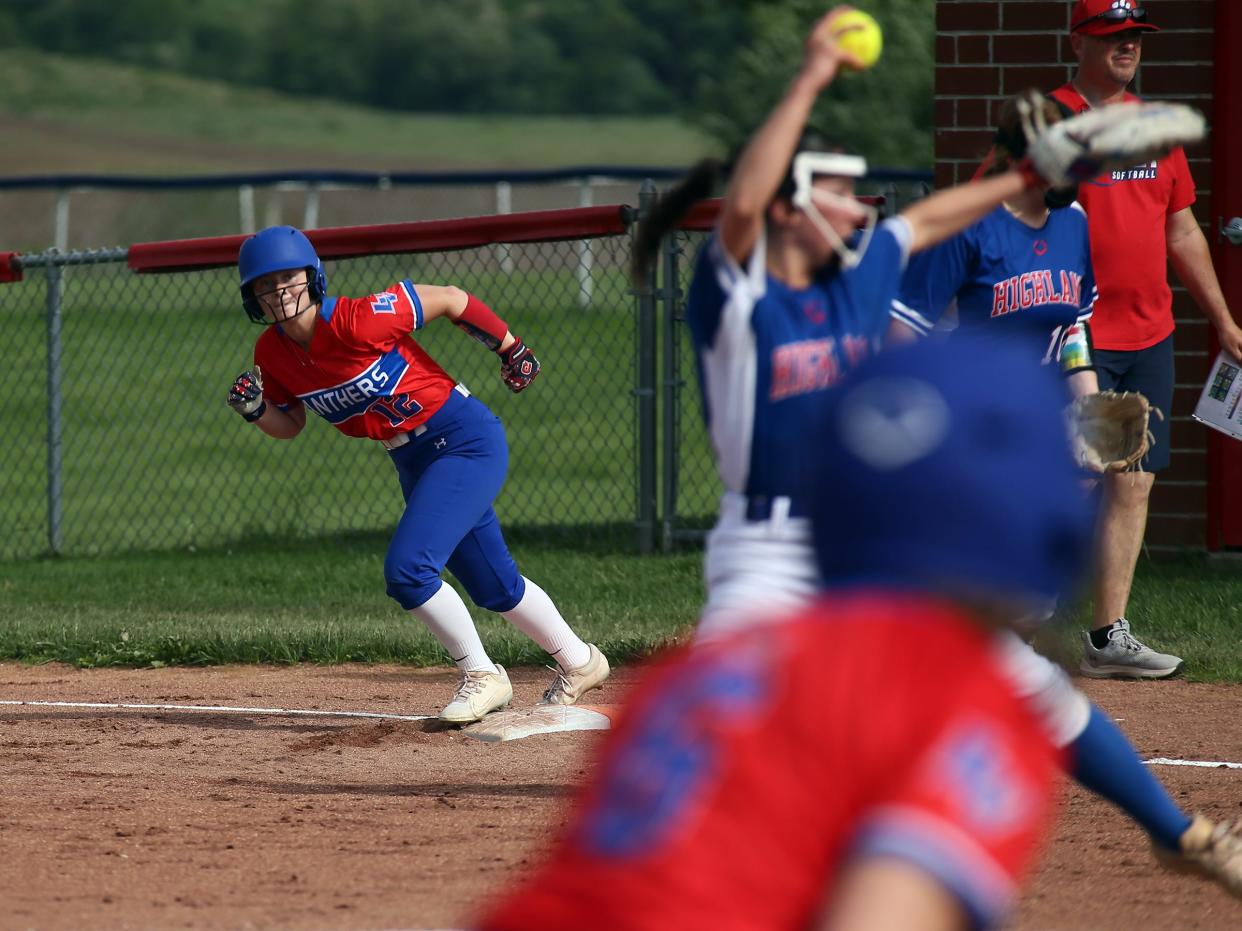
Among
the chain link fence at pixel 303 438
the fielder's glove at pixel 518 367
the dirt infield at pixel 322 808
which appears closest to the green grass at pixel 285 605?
the dirt infield at pixel 322 808

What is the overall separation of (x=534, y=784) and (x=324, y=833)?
0.82 m

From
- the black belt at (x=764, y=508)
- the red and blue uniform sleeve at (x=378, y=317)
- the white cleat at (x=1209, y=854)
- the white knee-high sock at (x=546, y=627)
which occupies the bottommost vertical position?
the white knee-high sock at (x=546, y=627)

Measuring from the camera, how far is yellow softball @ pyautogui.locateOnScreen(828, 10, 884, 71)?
3777 mm

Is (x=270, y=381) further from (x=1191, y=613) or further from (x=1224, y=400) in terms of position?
(x=1191, y=613)

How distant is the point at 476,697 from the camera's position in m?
6.65

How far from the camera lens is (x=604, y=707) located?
6.98 m

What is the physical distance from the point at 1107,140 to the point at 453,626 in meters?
3.38

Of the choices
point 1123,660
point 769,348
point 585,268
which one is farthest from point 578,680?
point 585,268

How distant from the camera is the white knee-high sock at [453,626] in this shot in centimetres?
654

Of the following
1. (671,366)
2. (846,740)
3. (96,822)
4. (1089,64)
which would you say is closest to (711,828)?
(846,740)

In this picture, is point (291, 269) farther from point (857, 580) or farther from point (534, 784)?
point (857, 580)

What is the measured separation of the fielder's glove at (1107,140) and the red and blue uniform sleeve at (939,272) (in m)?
1.62

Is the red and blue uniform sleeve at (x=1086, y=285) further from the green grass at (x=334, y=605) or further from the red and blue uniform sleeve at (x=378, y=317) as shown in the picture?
the red and blue uniform sleeve at (x=378, y=317)

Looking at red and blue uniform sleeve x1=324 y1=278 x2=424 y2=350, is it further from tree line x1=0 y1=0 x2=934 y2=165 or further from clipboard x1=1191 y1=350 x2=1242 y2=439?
tree line x1=0 y1=0 x2=934 y2=165
